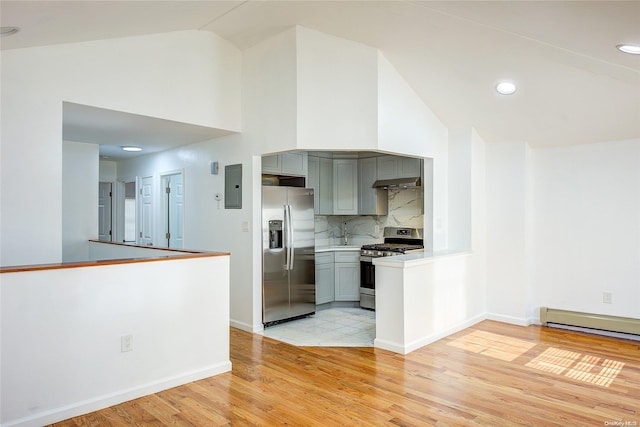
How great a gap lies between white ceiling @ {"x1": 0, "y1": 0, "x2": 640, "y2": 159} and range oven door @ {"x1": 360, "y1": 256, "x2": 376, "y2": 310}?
7.12 ft

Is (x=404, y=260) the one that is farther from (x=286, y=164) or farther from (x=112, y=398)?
(x=112, y=398)

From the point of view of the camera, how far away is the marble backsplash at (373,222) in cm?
621

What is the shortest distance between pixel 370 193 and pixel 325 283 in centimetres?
152

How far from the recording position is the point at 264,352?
409cm

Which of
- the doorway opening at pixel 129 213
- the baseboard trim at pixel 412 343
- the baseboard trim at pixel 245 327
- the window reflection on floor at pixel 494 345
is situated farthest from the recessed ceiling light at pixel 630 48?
the doorway opening at pixel 129 213

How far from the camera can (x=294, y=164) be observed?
5.67 meters

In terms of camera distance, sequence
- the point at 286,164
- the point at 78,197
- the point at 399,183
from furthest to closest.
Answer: the point at 399,183 < the point at 78,197 < the point at 286,164

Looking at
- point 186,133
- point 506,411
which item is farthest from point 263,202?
point 506,411

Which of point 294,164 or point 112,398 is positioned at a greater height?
point 294,164

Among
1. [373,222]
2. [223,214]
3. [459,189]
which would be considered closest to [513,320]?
[459,189]

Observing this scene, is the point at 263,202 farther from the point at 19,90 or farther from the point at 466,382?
the point at 466,382

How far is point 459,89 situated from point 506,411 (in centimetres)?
322

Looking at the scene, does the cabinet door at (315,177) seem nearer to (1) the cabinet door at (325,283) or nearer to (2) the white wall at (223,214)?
(1) the cabinet door at (325,283)

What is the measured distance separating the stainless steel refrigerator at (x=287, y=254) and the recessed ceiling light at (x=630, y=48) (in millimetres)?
3452
